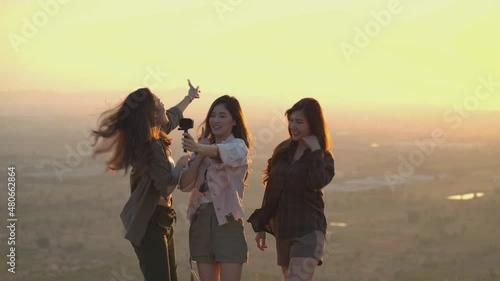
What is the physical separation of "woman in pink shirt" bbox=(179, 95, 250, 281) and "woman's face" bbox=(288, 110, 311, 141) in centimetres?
36

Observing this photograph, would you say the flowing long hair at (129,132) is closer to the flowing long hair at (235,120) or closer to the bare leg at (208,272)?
the flowing long hair at (235,120)

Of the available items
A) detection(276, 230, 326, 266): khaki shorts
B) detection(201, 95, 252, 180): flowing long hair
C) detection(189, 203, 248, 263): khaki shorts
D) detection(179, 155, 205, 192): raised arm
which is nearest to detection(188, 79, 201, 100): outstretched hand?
detection(201, 95, 252, 180): flowing long hair

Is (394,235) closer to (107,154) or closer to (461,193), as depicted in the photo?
(461,193)

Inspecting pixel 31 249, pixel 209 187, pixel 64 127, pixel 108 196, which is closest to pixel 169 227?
pixel 209 187

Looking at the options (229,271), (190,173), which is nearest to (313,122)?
(190,173)

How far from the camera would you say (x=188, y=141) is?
632cm

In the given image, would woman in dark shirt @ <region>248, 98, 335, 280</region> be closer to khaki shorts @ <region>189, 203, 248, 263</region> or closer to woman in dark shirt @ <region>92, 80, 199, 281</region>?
khaki shorts @ <region>189, 203, 248, 263</region>

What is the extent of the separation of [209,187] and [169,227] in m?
0.45

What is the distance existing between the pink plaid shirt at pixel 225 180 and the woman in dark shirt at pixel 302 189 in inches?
13.0

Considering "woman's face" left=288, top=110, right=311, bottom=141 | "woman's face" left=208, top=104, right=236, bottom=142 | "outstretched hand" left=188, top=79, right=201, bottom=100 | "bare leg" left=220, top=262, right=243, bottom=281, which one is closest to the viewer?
"bare leg" left=220, top=262, right=243, bottom=281

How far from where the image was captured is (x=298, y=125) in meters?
6.73

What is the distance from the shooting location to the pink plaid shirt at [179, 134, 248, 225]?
6.52 meters

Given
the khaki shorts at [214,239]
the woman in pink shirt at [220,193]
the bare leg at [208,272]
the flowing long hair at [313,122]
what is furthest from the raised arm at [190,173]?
the flowing long hair at [313,122]

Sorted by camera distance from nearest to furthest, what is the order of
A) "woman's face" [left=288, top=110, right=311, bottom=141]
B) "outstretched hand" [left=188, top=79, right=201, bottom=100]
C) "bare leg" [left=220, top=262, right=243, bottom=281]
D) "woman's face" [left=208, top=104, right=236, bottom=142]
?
"bare leg" [left=220, top=262, right=243, bottom=281] → "woman's face" [left=208, top=104, right=236, bottom=142] → "woman's face" [left=288, top=110, right=311, bottom=141] → "outstretched hand" [left=188, top=79, right=201, bottom=100]
